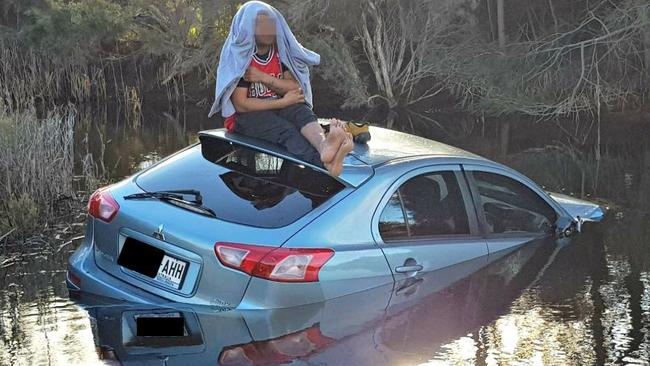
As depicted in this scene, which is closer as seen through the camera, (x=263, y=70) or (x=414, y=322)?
(x=414, y=322)

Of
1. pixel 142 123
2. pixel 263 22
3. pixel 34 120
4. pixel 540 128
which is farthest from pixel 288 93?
pixel 142 123

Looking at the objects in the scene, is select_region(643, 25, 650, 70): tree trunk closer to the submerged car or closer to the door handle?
the submerged car

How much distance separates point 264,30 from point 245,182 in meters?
1.39

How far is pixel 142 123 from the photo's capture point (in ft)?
66.0

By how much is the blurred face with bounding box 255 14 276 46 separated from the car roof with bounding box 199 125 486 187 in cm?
76

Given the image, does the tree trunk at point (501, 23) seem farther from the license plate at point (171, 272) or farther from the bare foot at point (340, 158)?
the license plate at point (171, 272)

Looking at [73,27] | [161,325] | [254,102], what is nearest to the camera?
[161,325]

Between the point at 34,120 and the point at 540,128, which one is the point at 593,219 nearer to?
the point at 34,120

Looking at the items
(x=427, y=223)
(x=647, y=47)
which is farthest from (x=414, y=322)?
(x=647, y=47)

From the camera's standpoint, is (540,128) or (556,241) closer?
(556,241)

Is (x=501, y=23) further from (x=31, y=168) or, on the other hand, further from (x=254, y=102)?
(x=254, y=102)

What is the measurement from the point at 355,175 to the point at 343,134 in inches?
10.1

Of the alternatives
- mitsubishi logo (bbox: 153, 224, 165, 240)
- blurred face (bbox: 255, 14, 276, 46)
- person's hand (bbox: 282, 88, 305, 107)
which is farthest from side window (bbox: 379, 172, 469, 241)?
blurred face (bbox: 255, 14, 276, 46)

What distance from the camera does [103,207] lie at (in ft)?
17.3
